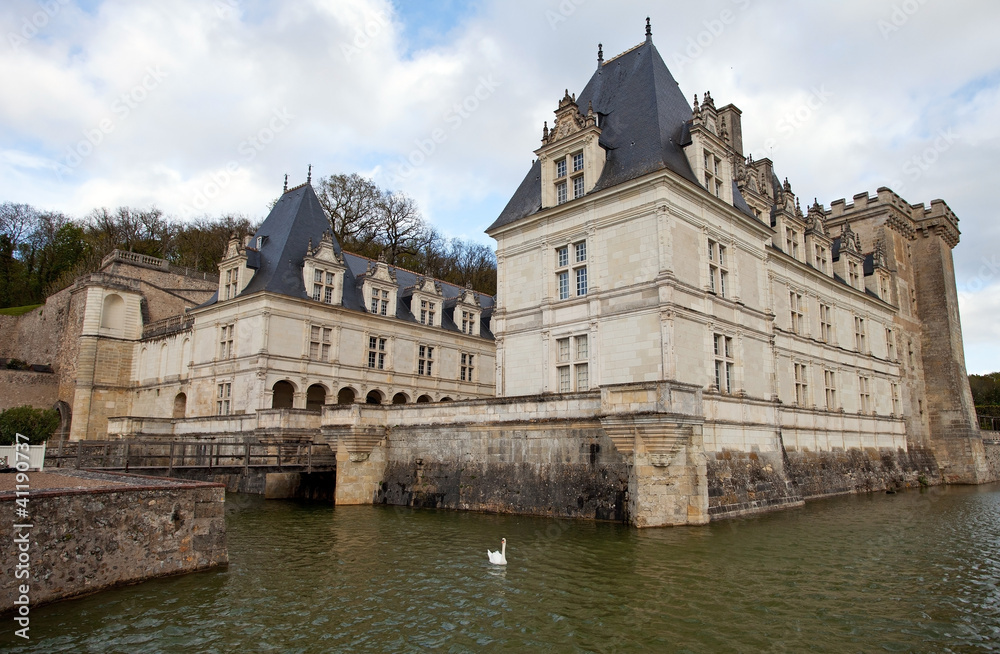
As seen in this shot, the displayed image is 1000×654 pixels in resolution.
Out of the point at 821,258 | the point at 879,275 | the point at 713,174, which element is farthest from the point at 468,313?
the point at 879,275

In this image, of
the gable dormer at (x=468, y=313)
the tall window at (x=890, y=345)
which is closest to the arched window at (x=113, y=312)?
the gable dormer at (x=468, y=313)

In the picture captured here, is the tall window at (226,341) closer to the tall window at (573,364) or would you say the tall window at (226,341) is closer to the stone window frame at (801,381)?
the tall window at (573,364)

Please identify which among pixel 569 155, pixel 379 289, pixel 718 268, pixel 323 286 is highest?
pixel 569 155

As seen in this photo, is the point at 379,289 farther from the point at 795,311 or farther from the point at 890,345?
the point at 890,345

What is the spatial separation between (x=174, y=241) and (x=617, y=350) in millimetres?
48657

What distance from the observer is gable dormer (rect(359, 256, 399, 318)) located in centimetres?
3462

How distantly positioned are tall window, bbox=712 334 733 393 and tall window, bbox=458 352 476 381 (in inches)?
801

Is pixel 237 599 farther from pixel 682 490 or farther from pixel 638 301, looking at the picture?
pixel 638 301

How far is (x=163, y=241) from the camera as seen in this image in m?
55.6

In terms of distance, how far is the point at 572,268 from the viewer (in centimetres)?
2175

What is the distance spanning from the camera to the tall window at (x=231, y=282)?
31619mm

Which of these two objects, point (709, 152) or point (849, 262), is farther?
point (849, 262)

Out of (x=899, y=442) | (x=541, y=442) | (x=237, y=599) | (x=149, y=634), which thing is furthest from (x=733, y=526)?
(x=899, y=442)

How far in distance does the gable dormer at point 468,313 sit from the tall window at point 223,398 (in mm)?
13633
